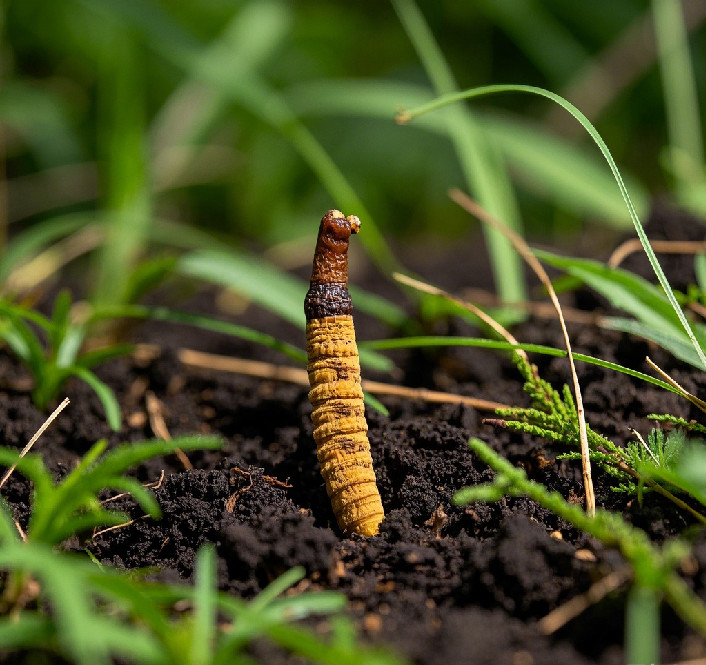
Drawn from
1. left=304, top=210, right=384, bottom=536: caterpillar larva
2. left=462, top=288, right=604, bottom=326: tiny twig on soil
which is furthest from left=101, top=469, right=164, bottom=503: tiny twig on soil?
left=462, top=288, right=604, bottom=326: tiny twig on soil

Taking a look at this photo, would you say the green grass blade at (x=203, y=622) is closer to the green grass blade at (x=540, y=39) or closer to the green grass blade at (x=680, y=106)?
the green grass blade at (x=680, y=106)

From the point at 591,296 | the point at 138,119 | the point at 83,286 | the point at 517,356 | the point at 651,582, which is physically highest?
the point at 138,119

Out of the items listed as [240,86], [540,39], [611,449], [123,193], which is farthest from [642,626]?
[540,39]

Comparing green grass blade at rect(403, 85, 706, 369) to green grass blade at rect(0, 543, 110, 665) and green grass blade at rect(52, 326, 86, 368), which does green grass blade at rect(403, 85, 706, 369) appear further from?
green grass blade at rect(52, 326, 86, 368)

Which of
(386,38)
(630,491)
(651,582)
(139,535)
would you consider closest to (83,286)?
(139,535)

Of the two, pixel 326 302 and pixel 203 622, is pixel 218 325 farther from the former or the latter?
pixel 203 622

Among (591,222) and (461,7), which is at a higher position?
(461,7)

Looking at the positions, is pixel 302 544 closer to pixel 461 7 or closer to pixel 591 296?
pixel 591 296
